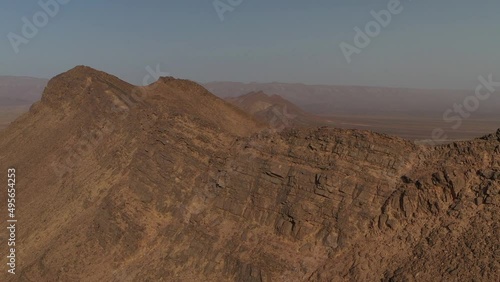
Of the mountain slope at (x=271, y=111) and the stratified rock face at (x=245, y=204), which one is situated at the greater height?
the mountain slope at (x=271, y=111)

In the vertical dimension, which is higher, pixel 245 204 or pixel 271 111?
pixel 271 111

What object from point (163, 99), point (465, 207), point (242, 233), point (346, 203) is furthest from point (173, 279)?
point (163, 99)

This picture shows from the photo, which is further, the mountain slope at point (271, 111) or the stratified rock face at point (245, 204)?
the mountain slope at point (271, 111)

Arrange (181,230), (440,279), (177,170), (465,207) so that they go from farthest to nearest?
(177,170) → (181,230) → (465,207) → (440,279)

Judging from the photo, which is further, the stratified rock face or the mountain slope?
the mountain slope

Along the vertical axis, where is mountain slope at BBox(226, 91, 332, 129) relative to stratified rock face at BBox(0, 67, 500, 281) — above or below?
above

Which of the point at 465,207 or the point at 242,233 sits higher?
the point at 465,207

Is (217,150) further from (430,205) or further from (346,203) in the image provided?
(430,205)

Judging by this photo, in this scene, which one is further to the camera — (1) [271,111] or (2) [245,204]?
(1) [271,111]
